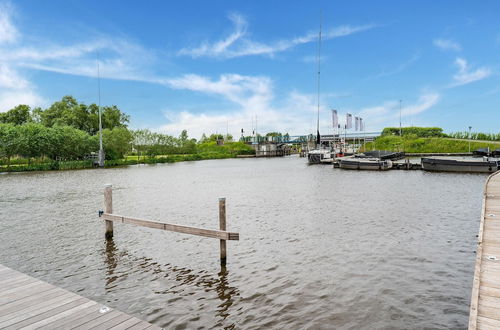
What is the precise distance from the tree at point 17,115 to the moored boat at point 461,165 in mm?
104036

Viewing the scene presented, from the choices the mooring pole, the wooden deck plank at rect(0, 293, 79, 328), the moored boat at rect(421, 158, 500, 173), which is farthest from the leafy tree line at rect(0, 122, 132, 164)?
the moored boat at rect(421, 158, 500, 173)

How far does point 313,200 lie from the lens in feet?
77.4

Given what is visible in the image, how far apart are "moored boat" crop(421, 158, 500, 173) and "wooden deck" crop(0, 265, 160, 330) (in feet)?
155

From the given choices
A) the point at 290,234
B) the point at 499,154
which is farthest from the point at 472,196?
the point at 499,154

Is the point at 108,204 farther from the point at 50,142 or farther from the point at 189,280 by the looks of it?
the point at 50,142

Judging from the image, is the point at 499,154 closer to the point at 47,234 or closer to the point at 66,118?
the point at 47,234

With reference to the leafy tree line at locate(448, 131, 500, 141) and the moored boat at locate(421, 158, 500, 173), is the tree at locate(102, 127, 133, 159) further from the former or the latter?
the leafy tree line at locate(448, 131, 500, 141)

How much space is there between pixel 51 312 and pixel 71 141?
74213 mm

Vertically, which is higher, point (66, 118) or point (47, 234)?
point (66, 118)

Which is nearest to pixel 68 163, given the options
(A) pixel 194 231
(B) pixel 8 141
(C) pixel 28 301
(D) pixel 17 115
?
(B) pixel 8 141

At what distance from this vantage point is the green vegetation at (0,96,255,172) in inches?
2413

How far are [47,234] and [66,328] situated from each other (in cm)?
1161

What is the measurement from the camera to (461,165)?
42250mm

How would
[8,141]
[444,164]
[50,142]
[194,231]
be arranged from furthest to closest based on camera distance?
[50,142] → [8,141] → [444,164] → [194,231]
